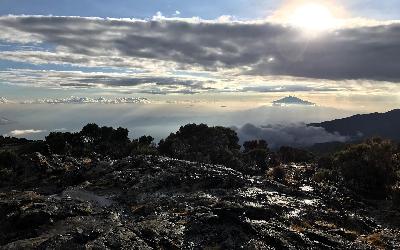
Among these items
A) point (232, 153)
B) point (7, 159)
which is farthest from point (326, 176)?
point (7, 159)

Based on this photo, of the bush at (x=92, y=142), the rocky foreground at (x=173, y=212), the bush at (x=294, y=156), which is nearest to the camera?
the rocky foreground at (x=173, y=212)

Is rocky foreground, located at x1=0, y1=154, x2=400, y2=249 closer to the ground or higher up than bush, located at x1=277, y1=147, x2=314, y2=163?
higher up

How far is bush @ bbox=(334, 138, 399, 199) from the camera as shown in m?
68.6

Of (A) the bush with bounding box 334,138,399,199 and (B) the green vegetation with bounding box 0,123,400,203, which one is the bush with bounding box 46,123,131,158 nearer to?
(B) the green vegetation with bounding box 0,123,400,203

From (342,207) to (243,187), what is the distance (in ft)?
39.9

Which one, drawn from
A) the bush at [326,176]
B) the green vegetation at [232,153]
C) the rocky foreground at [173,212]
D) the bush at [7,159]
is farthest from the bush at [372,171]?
the bush at [7,159]

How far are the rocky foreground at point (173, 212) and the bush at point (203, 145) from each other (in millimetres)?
39391

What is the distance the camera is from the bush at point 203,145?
332 feet

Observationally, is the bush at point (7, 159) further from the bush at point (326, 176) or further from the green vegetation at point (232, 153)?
the bush at point (326, 176)

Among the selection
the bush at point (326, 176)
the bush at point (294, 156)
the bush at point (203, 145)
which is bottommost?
the bush at point (294, 156)

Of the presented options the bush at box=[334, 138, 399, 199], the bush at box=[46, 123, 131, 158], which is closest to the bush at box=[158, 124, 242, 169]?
the bush at box=[46, 123, 131, 158]

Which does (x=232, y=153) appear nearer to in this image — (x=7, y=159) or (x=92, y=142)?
(x=92, y=142)

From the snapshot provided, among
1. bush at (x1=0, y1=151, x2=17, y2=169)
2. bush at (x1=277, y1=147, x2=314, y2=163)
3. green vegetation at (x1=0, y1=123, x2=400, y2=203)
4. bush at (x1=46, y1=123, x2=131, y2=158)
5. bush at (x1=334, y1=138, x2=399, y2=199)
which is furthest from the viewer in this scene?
bush at (x1=277, y1=147, x2=314, y2=163)

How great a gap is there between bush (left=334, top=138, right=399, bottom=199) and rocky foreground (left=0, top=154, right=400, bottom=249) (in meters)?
7.81
